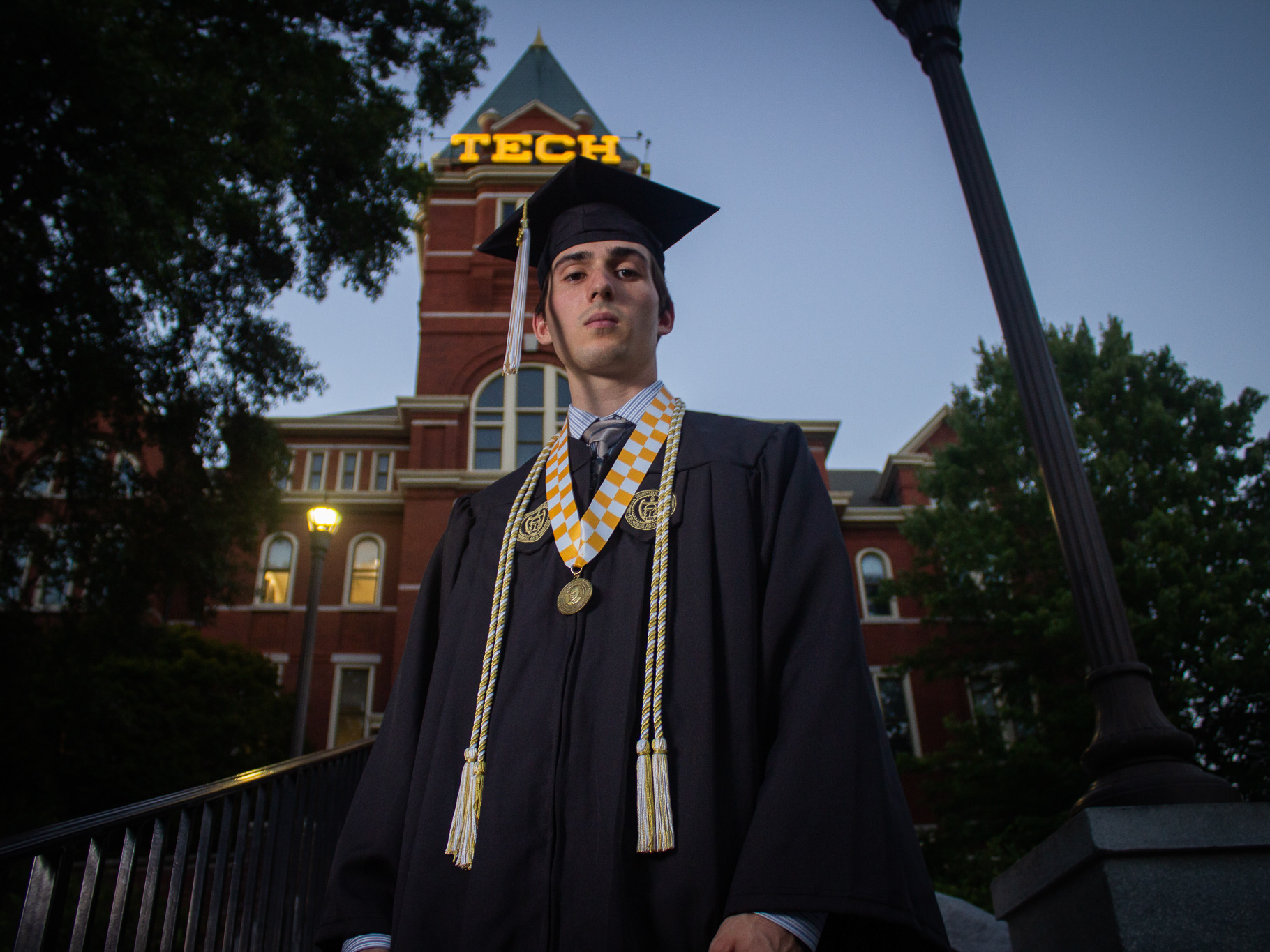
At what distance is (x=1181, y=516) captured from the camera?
48.4ft

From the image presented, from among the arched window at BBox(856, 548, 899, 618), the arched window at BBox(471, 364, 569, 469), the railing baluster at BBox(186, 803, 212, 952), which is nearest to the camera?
the railing baluster at BBox(186, 803, 212, 952)

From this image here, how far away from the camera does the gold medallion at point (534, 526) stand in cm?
246

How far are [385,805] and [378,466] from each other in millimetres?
24744

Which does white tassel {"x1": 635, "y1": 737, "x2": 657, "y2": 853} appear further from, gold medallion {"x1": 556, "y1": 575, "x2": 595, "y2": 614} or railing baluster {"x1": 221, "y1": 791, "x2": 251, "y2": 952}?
railing baluster {"x1": 221, "y1": 791, "x2": 251, "y2": 952}

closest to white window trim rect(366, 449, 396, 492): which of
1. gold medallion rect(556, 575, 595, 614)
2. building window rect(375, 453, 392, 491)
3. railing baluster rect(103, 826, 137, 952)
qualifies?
building window rect(375, 453, 392, 491)

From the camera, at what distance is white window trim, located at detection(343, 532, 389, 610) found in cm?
2348

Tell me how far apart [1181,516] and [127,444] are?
1613 centimetres

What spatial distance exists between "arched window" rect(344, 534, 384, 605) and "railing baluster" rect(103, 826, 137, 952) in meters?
21.3

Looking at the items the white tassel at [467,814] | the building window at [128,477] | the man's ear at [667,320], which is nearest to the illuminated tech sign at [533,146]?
the building window at [128,477]

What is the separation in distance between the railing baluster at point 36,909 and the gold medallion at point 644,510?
1854mm

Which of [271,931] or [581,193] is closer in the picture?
[581,193]

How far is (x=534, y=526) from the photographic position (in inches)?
98.3

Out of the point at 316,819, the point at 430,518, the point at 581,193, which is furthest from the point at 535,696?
the point at 430,518

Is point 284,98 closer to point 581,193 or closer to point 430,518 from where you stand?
point 581,193
